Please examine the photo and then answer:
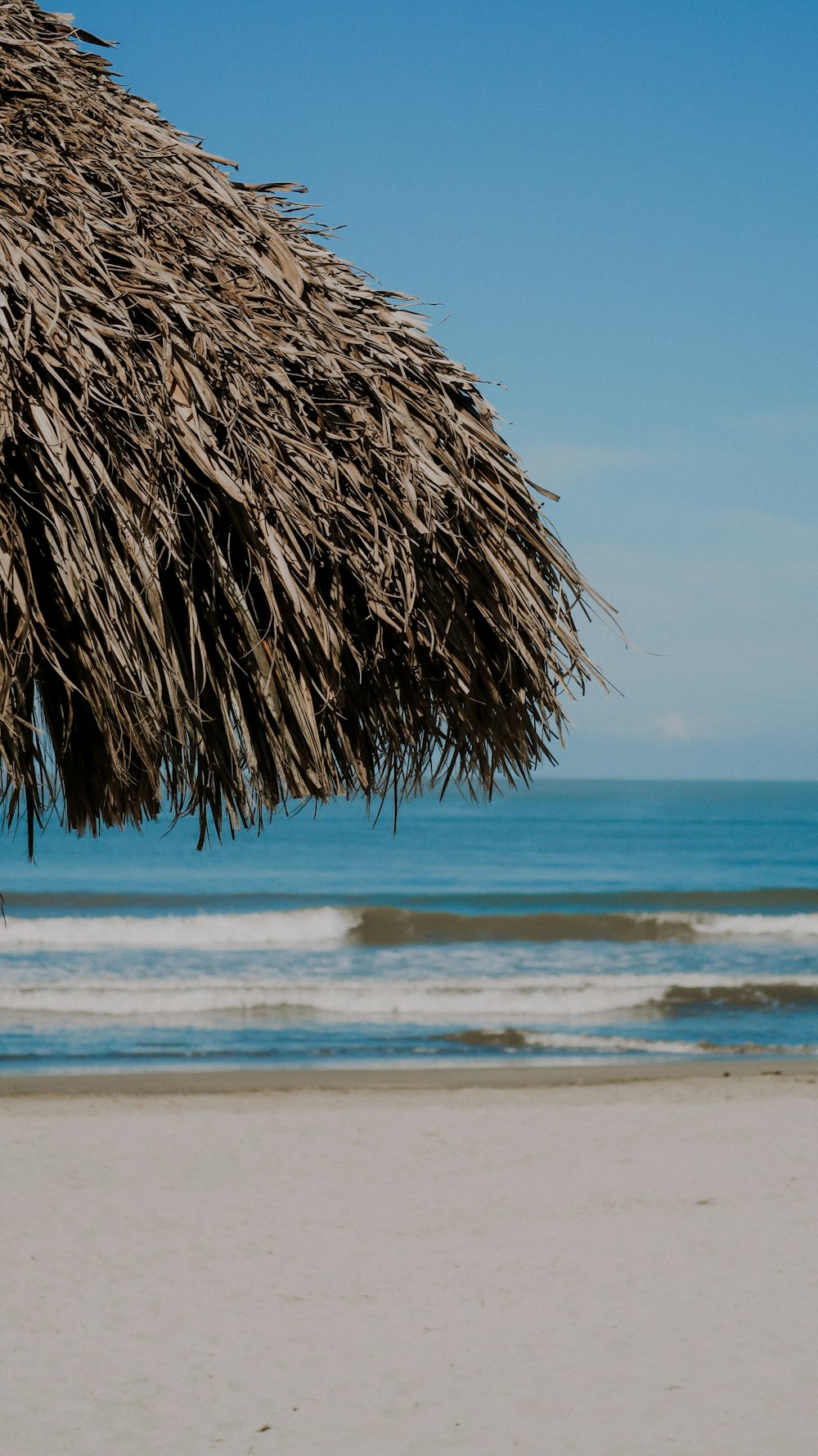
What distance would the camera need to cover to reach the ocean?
9.23m

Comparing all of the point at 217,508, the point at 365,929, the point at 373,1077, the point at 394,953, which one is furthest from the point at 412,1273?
the point at 365,929

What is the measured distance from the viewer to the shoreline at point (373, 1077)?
24.6ft

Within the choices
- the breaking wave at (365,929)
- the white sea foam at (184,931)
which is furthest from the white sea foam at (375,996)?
the breaking wave at (365,929)

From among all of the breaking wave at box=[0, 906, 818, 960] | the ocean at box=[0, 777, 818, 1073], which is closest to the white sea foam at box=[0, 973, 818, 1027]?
the ocean at box=[0, 777, 818, 1073]

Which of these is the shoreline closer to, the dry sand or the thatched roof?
the dry sand

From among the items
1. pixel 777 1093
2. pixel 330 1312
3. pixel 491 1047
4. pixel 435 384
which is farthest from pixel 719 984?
pixel 435 384

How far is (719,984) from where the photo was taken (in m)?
11.8

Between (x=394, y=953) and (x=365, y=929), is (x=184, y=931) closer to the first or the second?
(x=365, y=929)

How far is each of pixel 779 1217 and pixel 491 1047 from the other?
383 cm

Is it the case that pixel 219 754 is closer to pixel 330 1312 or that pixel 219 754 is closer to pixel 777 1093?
pixel 330 1312

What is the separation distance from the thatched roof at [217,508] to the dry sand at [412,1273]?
199cm

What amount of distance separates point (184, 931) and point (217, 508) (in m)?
13.4

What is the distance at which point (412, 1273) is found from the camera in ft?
15.6

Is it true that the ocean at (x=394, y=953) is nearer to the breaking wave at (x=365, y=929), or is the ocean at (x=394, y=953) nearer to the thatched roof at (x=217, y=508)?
the breaking wave at (x=365, y=929)
